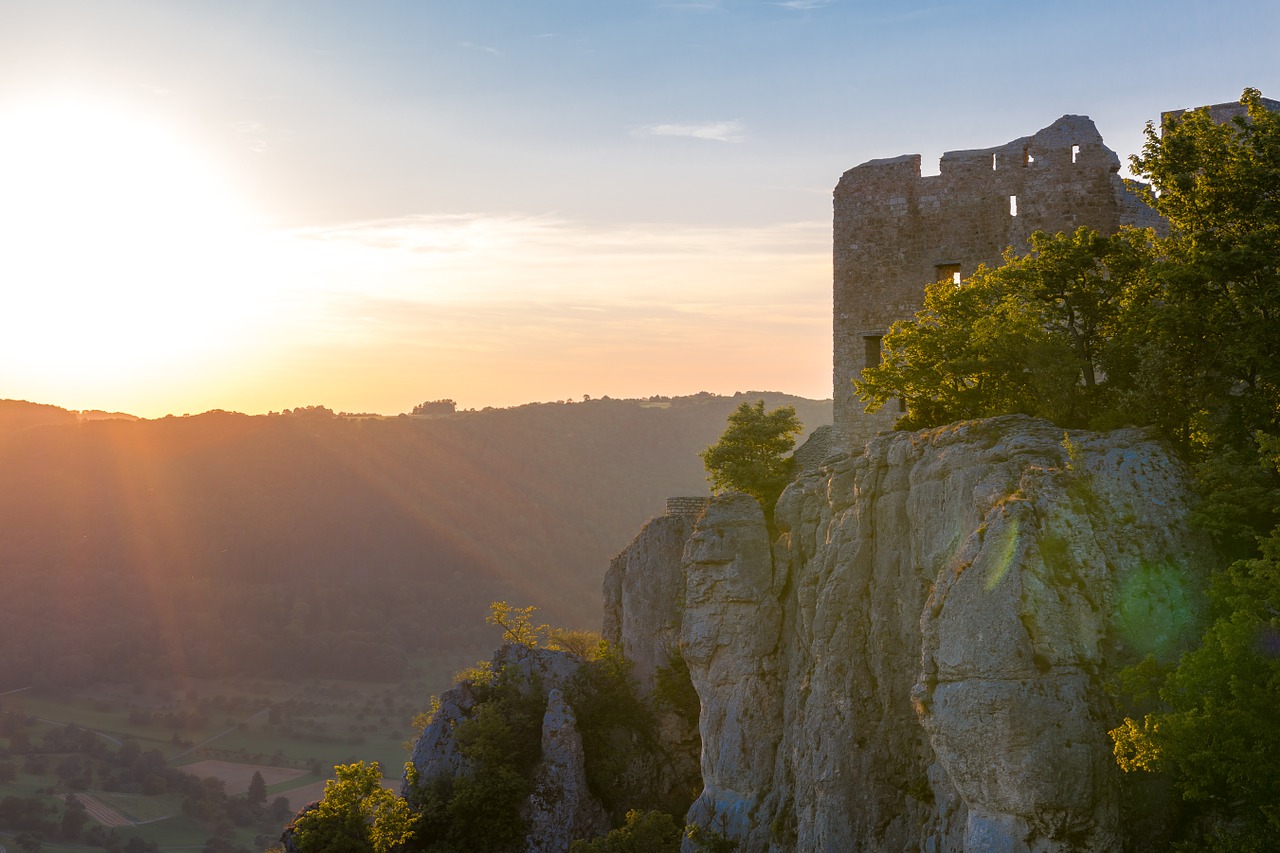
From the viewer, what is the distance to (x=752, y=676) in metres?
39.7

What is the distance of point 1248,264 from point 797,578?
16829 mm

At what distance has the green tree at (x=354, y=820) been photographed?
1807 inches

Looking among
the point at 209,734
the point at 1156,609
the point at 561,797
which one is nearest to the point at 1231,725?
the point at 1156,609

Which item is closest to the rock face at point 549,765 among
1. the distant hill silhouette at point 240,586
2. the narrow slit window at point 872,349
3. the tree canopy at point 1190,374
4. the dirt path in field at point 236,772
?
the narrow slit window at point 872,349

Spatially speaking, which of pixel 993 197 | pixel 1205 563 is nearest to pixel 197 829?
pixel 993 197

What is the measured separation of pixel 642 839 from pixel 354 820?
1236 cm

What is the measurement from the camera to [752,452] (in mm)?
48906

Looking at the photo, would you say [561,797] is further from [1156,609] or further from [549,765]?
[1156,609]

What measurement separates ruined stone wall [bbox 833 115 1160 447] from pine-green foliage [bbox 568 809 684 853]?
1431cm

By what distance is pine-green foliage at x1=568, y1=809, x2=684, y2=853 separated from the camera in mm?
40438

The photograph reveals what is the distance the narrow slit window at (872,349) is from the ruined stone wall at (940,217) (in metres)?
0.03

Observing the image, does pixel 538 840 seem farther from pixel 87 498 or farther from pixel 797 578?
pixel 87 498

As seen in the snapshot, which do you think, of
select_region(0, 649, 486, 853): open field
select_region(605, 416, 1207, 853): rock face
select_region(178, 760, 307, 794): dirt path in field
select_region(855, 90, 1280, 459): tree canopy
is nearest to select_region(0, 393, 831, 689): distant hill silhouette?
select_region(0, 649, 486, 853): open field

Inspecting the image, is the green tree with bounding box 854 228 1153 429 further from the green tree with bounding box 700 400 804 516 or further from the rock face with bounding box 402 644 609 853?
the rock face with bounding box 402 644 609 853
